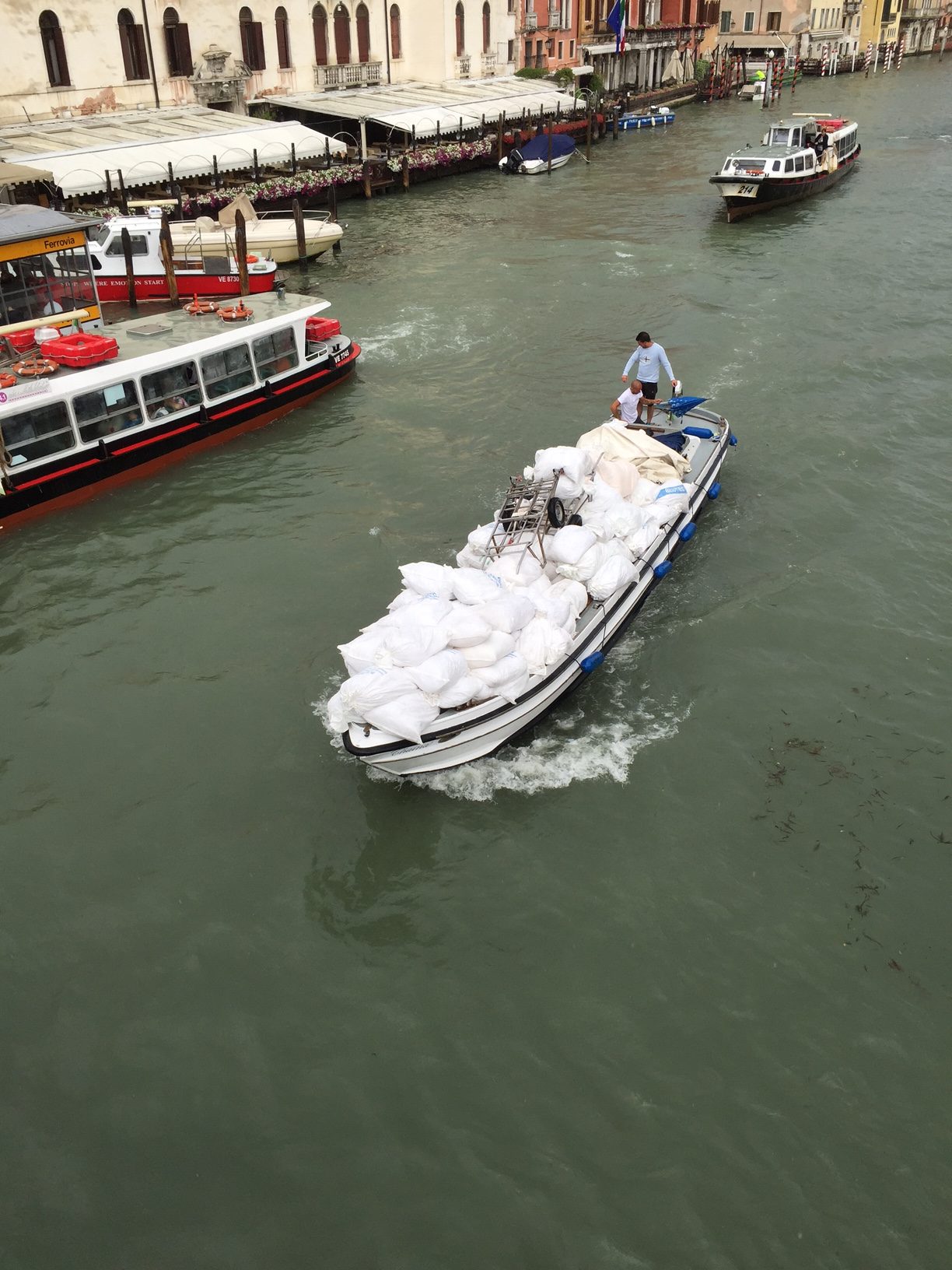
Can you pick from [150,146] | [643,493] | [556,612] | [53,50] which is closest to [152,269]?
[150,146]

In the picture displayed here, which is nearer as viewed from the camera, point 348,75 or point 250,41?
point 250,41

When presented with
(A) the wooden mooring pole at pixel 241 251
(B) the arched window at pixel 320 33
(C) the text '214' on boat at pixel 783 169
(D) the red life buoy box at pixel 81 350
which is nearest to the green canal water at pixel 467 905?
(D) the red life buoy box at pixel 81 350

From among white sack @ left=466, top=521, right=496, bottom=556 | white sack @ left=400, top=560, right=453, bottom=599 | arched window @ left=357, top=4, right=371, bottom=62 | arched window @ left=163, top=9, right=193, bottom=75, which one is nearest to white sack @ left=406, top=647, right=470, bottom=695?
white sack @ left=400, top=560, right=453, bottom=599

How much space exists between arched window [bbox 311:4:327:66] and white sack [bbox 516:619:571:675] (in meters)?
39.2

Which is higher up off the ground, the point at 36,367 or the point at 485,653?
the point at 36,367

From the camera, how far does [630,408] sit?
49.3 ft

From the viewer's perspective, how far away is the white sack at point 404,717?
9.10 meters

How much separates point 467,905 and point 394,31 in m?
46.7

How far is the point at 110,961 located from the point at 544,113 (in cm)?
4596

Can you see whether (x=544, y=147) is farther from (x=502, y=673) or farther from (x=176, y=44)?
(x=502, y=673)

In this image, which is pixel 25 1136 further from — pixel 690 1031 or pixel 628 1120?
pixel 690 1031

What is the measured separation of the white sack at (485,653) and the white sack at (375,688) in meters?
0.74

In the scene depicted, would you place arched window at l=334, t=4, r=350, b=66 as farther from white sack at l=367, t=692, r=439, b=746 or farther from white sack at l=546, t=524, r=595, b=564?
white sack at l=367, t=692, r=439, b=746

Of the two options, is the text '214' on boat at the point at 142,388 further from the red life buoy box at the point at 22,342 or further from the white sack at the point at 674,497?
the white sack at the point at 674,497
